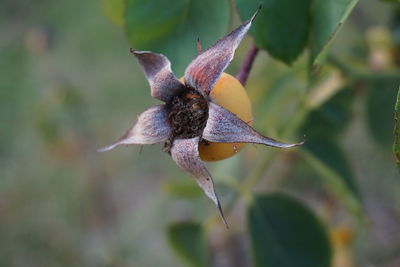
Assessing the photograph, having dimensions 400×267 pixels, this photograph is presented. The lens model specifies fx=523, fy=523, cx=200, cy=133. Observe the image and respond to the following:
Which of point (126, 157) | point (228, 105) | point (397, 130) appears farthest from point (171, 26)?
point (126, 157)

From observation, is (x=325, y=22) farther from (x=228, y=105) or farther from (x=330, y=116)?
(x=330, y=116)

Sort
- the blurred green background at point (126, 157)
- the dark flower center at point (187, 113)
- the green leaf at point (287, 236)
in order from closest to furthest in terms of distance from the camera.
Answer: the dark flower center at point (187, 113), the green leaf at point (287, 236), the blurred green background at point (126, 157)

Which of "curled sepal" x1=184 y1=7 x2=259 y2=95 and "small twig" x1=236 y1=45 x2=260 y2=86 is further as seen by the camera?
"small twig" x1=236 y1=45 x2=260 y2=86

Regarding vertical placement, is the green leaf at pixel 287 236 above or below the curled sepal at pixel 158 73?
below

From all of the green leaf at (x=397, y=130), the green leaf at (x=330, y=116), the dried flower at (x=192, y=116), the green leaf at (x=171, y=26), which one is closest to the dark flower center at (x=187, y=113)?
the dried flower at (x=192, y=116)

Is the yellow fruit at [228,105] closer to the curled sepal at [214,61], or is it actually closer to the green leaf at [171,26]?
the curled sepal at [214,61]

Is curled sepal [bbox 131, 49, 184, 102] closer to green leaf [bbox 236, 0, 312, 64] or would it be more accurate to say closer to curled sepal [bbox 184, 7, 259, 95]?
curled sepal [bbox 184, 7, 259, 95]

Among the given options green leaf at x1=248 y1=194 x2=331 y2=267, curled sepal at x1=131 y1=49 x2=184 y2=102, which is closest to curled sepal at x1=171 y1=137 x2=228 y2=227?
curled sepal at x1=131 y1=49 x2=184 y2=102

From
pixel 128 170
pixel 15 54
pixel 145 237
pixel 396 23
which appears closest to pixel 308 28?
pixel 396 23
